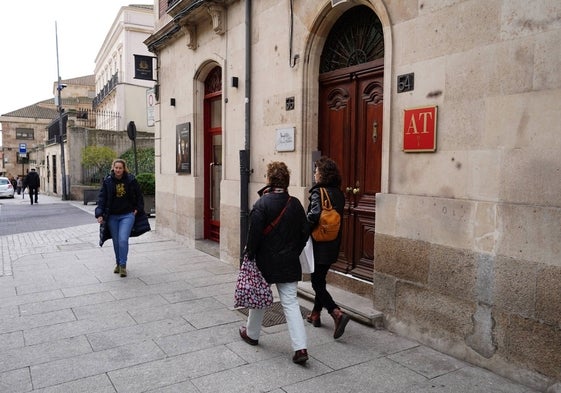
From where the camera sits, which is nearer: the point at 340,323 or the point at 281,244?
the point at 281,244

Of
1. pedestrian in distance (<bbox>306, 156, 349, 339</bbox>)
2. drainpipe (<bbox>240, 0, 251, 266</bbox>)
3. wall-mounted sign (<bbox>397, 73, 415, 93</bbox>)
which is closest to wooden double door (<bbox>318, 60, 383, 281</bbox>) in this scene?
wall-mounted sign (<bbox>397, 73, 415, 93</bbox>)

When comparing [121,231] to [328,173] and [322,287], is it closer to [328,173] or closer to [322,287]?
[322,287]

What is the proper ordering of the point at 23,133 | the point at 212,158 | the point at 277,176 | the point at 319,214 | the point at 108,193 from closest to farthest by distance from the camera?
the point at 277,176
the point at 319,214
the point at 108,193
the point at 212,158
the point at 23,133

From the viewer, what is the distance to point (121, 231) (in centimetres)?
710

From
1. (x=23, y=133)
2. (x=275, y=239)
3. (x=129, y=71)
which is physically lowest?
(x=275, y=239)

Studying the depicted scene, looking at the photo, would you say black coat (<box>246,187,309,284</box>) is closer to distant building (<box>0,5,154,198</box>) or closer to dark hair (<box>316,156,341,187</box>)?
dark hair (<box>316,156,341,187</box>)

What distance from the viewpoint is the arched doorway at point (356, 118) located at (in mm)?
5391

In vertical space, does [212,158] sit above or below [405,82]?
below

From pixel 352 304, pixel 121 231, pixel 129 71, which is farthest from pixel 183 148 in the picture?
pixel 129 71

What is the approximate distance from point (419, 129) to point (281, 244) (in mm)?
1729

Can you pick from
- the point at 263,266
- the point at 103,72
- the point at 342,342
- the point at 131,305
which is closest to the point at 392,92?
the point at 263,266

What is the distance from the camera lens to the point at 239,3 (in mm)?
7555

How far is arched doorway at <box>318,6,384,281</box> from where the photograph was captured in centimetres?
539

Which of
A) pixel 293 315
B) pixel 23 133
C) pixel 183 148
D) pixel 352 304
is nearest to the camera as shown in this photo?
pixel 293 315
